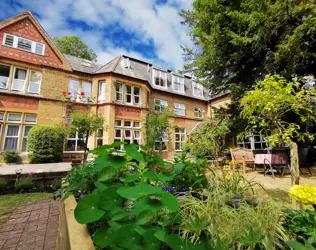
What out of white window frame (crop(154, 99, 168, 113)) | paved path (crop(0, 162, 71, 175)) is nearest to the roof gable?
paved path (crop(0, 162, 71, 175))

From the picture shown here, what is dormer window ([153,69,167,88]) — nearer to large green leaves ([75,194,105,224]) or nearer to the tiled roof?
the tiled roof

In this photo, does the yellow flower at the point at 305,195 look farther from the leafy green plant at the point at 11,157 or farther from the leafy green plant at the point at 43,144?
the leafy green plant at the point at 11,157

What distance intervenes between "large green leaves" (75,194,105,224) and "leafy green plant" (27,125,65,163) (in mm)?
10467

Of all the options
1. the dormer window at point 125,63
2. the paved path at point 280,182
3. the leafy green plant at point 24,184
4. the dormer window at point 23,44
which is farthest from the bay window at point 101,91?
the paved path at point 280,182

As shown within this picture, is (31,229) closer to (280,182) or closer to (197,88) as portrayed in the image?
(280,182)

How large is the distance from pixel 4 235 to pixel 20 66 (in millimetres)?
12009

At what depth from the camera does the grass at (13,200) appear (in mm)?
3655

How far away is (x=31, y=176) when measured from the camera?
5516 millimetres

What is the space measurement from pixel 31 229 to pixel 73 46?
24.7 metres

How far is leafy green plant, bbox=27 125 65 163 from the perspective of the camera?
9.76 metres

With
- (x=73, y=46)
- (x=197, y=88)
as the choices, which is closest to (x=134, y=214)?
(x=197, y=88)

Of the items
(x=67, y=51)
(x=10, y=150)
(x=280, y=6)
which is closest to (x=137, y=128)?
(x=10, y=150)

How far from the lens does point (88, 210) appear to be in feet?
3.15

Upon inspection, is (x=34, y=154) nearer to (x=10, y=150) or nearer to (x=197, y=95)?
(x=10, y=150)
